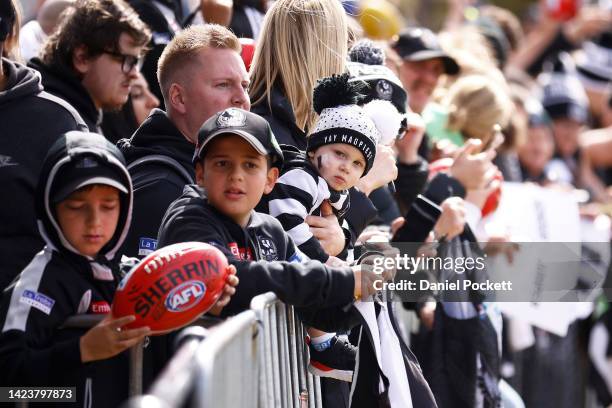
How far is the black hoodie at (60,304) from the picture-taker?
3.77 metres

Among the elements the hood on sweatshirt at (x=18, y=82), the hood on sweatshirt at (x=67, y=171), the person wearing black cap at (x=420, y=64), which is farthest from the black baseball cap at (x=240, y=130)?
the person wearing black cap at (x=420, y=64)

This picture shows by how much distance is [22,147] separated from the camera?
191 inches

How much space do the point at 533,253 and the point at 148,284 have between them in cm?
393

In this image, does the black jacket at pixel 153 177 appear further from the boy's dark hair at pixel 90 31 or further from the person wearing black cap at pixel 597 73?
the person wearing black cap at pixel 597 73

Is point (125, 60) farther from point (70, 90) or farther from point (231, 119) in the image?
point (231, 119)

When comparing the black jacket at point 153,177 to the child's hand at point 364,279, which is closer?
the child's hand at point 364,279

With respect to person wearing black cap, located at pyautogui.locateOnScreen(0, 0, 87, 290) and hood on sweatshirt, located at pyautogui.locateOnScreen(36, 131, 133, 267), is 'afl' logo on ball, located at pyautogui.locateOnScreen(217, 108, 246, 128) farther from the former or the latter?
person wearing black cap, located at pyautogui.locateOnScreen(0, 0, 87, 290)

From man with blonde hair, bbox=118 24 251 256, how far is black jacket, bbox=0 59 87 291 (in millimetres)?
308

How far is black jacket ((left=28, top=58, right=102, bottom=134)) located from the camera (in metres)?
5.74

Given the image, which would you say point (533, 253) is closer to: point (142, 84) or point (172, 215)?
point (142, 84)

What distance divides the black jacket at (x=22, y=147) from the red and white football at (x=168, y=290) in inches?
39.4

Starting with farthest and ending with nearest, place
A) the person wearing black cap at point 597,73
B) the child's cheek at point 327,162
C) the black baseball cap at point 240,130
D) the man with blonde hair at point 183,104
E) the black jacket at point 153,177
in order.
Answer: the person wearing black cap at point 597,73 → the child's cheek at point 327,162 → the man with blonde hair at point 183,104 → the black jacket at point 153,177 → the black baseball cap at point 240,130

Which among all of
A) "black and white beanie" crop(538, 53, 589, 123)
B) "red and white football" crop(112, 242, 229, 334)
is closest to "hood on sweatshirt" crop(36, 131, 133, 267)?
"red and white football" crop(112, 242, 229, 334)

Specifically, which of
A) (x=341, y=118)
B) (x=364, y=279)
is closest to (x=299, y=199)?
(x=341, y=118)
